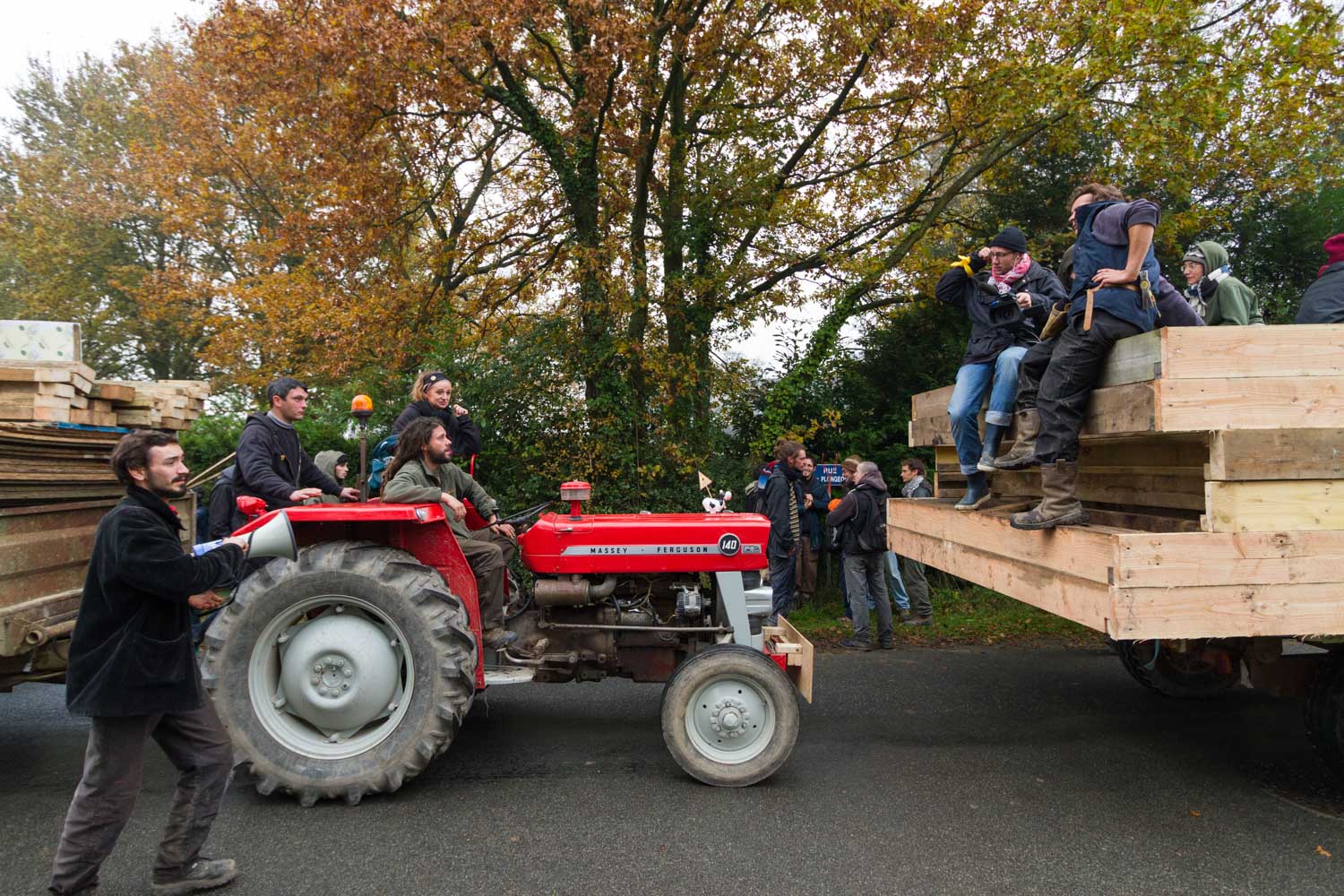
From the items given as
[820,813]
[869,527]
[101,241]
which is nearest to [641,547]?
[820,813]

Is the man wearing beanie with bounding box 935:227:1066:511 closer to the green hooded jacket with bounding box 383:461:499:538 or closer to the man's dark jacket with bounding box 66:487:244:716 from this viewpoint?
the green hooded jacket with bounding box 383:461:499:538

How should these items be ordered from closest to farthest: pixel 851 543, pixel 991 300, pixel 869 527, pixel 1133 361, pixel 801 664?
1. pixel 1133 361
2. pixel 801 664
3. pixel 991 300
4. pixel 869 527
5. pixel 851 543

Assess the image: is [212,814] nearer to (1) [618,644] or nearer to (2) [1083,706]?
(1) [618,644]

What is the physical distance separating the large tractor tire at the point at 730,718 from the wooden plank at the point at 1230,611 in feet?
5.24

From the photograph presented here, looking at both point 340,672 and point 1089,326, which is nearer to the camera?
point 1089,326

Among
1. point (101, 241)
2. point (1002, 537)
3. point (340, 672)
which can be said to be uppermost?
point (101, 241)

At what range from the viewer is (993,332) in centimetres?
441

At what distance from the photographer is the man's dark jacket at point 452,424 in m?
5.35

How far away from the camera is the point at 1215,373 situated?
120 inches

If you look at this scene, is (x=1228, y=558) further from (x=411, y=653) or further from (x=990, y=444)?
(x=411, y=653)

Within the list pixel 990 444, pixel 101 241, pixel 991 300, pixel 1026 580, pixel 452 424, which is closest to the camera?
pixel 1026 580

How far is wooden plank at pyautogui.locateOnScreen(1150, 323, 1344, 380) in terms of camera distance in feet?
10.0

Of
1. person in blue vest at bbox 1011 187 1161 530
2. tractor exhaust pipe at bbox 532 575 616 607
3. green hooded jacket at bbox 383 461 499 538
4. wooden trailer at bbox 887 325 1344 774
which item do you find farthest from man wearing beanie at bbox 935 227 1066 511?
green hooded jacket at bbox 383 461 499 538

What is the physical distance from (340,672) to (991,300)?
3.75 m
